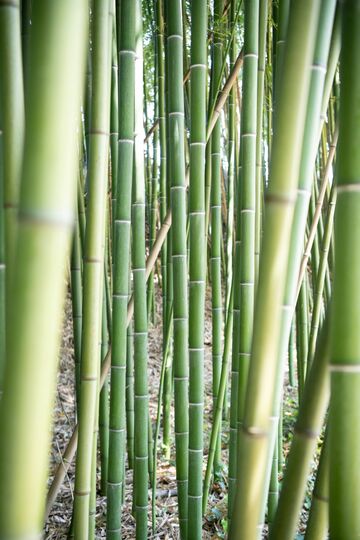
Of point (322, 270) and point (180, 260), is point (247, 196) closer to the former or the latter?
point (180, 260)

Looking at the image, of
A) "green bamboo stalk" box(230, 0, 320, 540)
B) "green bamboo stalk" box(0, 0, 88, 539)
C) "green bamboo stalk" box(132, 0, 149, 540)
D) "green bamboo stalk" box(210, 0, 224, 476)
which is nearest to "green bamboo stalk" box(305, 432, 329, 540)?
"green bamboo stalk" box(230, 0, 320, 540)

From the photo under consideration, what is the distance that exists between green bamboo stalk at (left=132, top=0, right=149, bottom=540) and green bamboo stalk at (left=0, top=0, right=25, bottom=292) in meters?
0.55

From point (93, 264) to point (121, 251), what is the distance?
285 millimetres

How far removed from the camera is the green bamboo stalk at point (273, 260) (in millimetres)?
463

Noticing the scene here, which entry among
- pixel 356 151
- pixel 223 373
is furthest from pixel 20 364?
pixel 223 373

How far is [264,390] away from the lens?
483 millimetres

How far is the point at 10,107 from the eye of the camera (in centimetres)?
63

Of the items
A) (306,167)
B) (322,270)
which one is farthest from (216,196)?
(306,167)

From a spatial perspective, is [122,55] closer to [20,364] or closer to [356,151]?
[356,151]

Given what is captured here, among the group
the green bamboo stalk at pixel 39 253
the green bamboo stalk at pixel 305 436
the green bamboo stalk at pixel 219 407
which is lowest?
the green bamboo stalk at pixel 219 407

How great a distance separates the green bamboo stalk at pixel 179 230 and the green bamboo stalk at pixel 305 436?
0.59 meters

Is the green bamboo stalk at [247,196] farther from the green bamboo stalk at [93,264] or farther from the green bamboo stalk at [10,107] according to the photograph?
the green bamboo stalk at [10,107]

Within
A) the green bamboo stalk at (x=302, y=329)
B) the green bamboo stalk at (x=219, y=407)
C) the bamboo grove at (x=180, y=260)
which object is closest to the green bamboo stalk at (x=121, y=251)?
the bamboo grove at (x=180, y=260)

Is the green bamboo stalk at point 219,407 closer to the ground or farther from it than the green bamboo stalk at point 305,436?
closer to the ground
